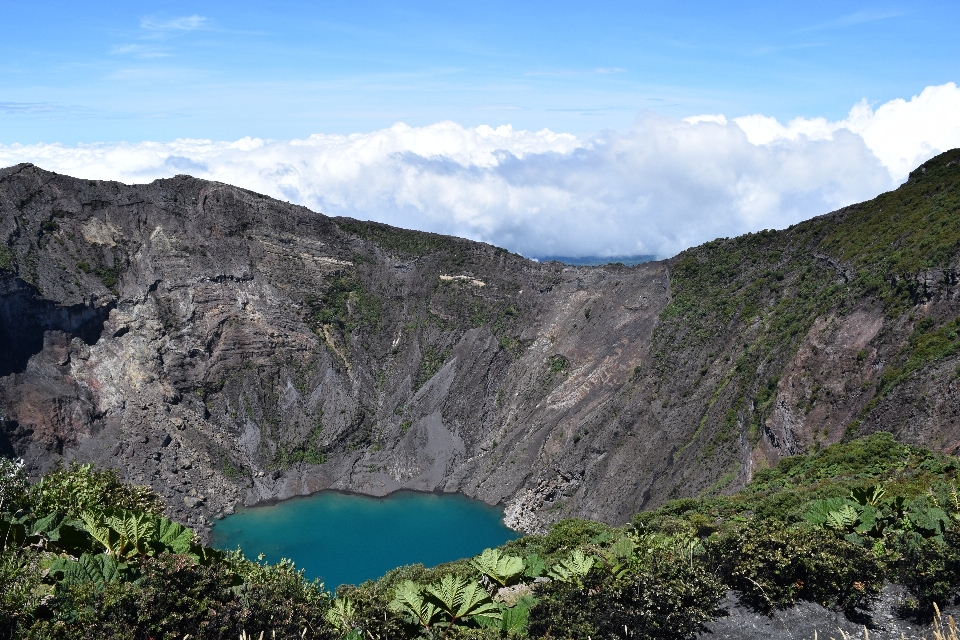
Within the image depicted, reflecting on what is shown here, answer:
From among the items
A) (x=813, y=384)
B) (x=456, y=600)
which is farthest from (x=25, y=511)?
(x=813, y=384)

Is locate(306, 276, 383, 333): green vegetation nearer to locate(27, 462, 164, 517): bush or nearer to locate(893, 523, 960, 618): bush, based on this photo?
locate(27, 462, 164, 517): bush

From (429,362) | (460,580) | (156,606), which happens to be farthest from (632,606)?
(429,362)

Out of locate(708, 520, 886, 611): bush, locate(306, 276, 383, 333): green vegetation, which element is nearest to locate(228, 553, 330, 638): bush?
locate(708, 520, 886, 611): bush

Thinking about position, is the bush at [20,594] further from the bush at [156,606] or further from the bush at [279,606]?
the bush at [279,606]

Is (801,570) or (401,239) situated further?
(401,239)

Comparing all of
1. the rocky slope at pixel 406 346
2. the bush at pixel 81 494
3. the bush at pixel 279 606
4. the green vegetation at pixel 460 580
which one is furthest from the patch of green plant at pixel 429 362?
the bush at pixel 279 606

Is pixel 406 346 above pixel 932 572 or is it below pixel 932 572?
below

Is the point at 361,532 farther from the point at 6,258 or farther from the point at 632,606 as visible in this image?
the point at 632,606
